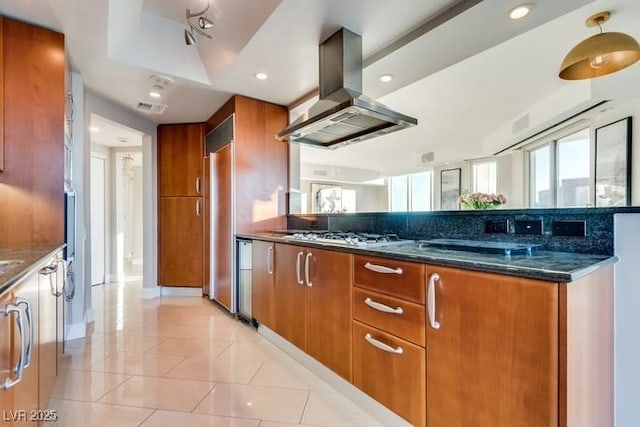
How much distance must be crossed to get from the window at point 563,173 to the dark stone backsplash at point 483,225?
664mm

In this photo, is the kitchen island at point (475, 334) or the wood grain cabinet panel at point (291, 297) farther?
the wood grain cabinet panel at point (291, 297)

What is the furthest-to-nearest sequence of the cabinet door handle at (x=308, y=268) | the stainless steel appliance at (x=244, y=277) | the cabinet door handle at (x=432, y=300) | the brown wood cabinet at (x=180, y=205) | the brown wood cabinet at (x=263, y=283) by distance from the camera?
the brown wood cabinet at (x=180, y=205)
the stainless steel appliance at (x=244, y=277)
the brown wood cabinet at (x=263, y=283)
the cabinet door handle at (x=308, y=268)
the cabinet door handle at (x=432, y=300)

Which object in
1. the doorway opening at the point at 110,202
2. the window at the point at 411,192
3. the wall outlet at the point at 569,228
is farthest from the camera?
the doorway opening at the point at 110,202

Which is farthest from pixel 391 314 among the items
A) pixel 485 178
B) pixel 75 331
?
pixel 75 331

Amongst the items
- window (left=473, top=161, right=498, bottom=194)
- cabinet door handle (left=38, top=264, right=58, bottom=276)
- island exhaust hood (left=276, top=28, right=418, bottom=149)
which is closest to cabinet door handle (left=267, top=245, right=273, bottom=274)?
island exhaust hood (left=276, top=28, right=418, bottom=149)

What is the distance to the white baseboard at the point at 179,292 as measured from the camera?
13.9 feet

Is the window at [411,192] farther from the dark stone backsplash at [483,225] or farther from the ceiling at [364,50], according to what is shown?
the dark stone backsplash at [483,225]

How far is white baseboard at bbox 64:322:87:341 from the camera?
2645 mm

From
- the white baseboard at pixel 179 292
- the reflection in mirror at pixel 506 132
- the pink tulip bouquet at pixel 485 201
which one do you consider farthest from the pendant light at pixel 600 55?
the white baseboard at pixel 179 292

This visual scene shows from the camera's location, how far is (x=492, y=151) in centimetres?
281

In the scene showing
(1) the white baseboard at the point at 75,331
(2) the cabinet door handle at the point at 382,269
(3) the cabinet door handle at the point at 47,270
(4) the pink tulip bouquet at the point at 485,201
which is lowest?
(1) the white baseboard at the point at 75,331

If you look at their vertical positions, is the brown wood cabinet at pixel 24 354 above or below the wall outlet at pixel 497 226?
below

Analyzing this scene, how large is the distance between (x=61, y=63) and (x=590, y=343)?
126 inches

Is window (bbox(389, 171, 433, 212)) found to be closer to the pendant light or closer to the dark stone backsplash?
the dark stone backsplash
